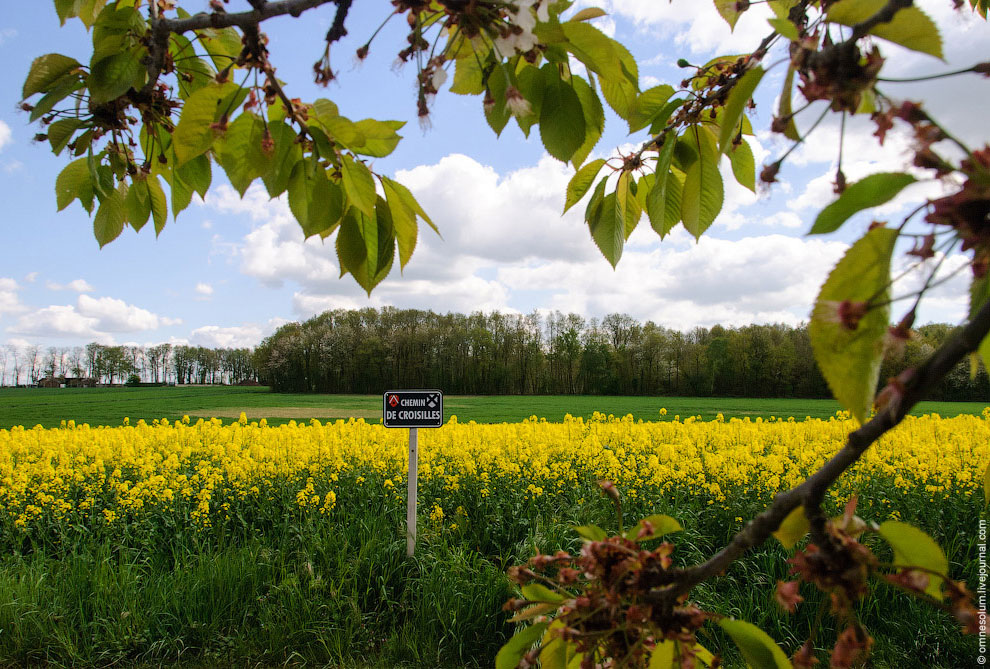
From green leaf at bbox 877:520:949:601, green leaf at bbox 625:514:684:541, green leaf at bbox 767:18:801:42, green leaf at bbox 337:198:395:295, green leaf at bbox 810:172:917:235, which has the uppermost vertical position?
green leaf at bbox 767:18:801:42

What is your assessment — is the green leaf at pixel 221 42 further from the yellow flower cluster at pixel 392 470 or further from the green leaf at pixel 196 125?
the yellow flower cluster at pixel 392 470

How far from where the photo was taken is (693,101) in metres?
0.90

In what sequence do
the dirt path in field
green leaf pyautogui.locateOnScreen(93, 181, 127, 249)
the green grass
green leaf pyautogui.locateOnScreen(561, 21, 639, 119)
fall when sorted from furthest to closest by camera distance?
1. the dirt path in field
2. the green grass
3. green leaf pyautogui.locateOnScreen(93, 181, 127, 249)
4. green leaf pyautogui.locateOnScreen(561, 21, 639, 119)

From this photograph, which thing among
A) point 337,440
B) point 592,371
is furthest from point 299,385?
point 337,440

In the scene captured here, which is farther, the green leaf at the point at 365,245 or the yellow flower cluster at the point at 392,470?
the yellow flower cluster at the point at 392,470

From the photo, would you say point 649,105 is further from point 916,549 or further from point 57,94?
point 57,94

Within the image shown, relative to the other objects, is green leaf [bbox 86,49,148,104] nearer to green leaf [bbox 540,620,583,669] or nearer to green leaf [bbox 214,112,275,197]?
green leaf [bbox 214,112,275,197]

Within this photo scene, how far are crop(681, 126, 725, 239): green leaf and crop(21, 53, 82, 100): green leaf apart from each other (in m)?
0.99

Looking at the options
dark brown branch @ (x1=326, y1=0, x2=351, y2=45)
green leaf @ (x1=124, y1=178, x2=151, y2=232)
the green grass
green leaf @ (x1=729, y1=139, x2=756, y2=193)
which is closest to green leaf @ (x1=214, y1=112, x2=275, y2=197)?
dark brown branch @ (x1=326, y1=0, x2=351, y2=45)

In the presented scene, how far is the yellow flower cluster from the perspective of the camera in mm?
4590

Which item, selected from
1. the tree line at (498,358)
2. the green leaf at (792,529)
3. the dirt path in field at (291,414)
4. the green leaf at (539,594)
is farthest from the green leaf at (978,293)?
the tree line at (498,358)

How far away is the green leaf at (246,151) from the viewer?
72 centimetres

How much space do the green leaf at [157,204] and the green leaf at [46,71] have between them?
1.02 feet

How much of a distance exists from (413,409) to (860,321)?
419 cm
